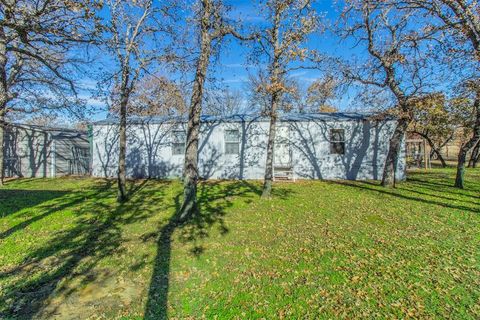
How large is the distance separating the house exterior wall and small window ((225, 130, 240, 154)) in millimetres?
153

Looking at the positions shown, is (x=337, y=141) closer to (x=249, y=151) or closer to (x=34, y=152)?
(x=249, y=151)

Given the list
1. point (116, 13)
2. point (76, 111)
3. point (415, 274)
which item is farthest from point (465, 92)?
point (76, 111)

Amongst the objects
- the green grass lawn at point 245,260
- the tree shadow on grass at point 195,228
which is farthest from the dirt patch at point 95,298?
the tree shadow on grass at point 195,228

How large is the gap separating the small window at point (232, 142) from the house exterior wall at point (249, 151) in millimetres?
153

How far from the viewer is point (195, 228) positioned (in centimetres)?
571

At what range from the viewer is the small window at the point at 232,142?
42.6 ft

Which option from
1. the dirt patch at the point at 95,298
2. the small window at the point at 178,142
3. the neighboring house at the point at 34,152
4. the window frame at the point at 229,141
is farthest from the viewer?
the neighboring house at the point at 34,152

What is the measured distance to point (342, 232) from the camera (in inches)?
209

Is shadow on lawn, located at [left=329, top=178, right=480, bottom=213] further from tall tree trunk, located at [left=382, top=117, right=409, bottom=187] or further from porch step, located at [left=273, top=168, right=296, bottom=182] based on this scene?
porch step, located at [left=273, top=168, right=296, bottom=182]

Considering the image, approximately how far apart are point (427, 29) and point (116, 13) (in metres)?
9.20

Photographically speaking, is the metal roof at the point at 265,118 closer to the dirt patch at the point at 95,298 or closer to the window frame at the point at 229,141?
the window frame at the point at 229,141

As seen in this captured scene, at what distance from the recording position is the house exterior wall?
12164 millimetres

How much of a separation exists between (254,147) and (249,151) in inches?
12.2

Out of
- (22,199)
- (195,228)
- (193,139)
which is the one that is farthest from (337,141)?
(22,199)
